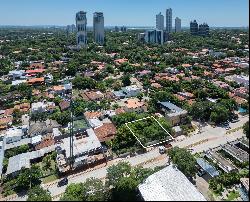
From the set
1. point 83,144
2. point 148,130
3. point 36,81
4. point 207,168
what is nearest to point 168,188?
point 207,168

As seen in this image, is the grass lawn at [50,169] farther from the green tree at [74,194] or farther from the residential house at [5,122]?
the residential house at [5,122]

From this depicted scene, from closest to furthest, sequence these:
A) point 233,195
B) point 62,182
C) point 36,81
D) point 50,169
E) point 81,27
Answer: point 233,195
point 62,182
point 50,169
point 36,81
point 81,27

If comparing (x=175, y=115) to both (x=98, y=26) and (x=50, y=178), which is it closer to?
(x=50, y=178)

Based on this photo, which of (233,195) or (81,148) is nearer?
(233,195)

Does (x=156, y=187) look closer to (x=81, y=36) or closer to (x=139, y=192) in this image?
(x=139, y=192)

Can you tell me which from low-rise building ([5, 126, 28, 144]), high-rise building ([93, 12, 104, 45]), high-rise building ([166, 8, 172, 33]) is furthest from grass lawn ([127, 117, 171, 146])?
high-rise building ([166, 8, 172, 33])

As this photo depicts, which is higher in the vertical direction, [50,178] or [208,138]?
[208,138]

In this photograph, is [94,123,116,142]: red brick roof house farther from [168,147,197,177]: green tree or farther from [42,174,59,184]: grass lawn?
[168,147,197,177]: green tree
